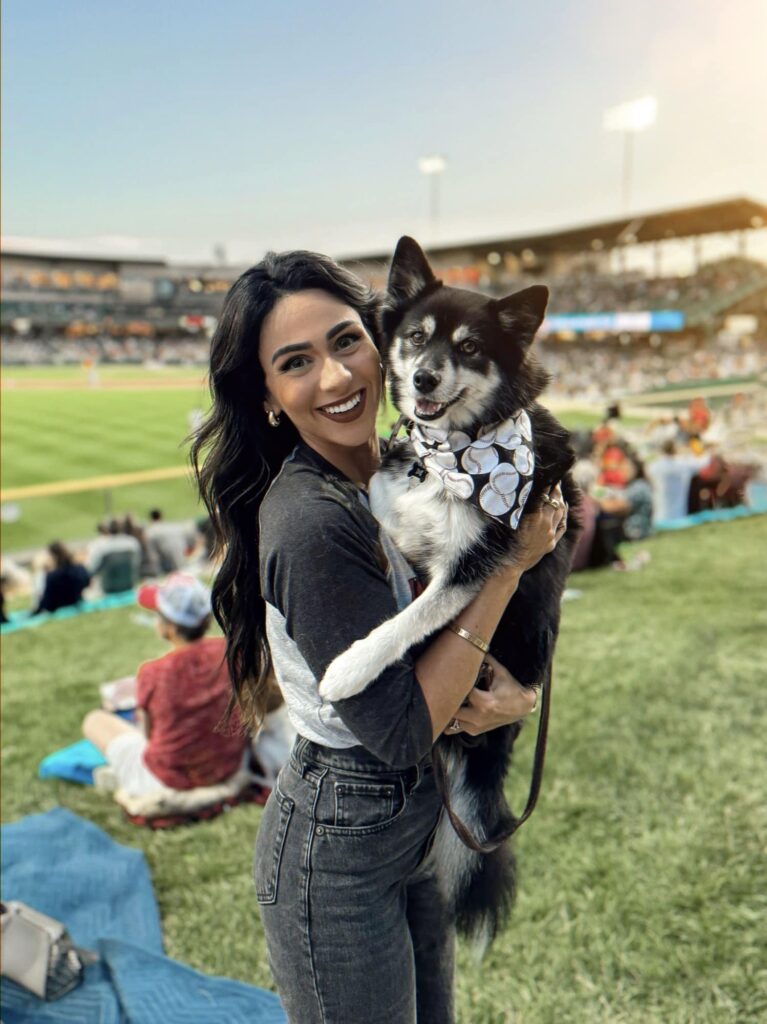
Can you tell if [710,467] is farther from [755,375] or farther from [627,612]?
[755,375]

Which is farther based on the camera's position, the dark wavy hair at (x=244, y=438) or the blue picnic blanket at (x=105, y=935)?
the blue picnic blanket at (x=105, y=935)

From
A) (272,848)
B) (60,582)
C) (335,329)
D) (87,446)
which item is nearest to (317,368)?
(335,329)

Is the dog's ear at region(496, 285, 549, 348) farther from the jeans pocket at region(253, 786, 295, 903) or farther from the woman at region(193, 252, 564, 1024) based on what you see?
the jeans pocket at region(253, 786, 295, 903)

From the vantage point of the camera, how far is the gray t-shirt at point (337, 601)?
4.99ft

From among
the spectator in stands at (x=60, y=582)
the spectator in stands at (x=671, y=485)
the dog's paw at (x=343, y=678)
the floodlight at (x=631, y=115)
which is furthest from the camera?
the floodlight at (x=631, y=115)

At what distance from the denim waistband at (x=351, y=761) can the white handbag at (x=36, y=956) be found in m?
2.05

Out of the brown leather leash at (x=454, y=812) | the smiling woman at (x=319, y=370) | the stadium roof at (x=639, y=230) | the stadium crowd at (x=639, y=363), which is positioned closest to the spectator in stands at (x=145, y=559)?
the smiling woman at (x=319, y=370)

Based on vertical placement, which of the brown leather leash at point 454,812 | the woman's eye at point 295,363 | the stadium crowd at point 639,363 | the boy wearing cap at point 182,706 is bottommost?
the boy wearing cap at point 182,706

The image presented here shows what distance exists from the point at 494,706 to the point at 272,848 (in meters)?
0.58

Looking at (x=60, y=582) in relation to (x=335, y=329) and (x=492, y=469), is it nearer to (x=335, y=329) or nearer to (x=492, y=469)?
(x=335, y=329)

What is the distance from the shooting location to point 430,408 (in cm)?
192

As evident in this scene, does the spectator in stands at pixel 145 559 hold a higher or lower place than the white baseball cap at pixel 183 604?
lower

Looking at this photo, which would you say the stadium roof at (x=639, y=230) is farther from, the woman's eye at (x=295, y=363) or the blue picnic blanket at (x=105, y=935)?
the woman's eye at (x=295, y=363)

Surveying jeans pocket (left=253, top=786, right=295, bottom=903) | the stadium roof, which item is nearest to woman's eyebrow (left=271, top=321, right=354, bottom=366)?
jeans pocket (left=253, top=786, right=295, bottom=903)
